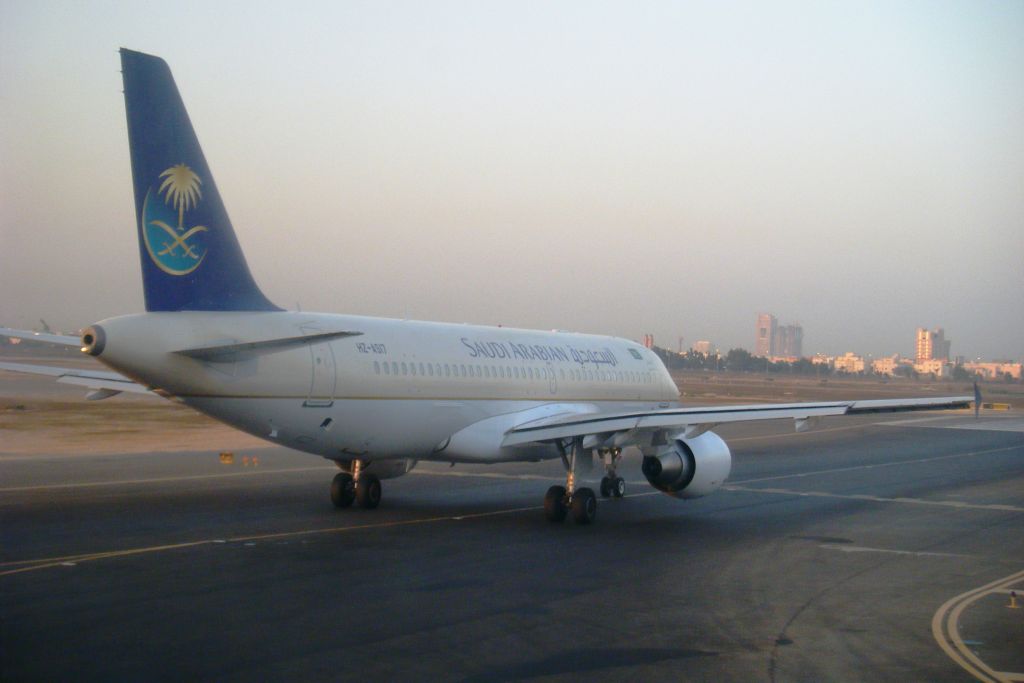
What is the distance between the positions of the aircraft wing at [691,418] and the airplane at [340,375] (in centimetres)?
3

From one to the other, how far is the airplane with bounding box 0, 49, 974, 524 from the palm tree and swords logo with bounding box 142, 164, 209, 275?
0.06 ft

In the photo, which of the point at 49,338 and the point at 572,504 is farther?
the point at 572,504

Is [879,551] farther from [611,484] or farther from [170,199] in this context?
[170,199]

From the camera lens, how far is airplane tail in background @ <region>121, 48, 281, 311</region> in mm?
15672

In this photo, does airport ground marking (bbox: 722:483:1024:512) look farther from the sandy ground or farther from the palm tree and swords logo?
the sandy ground

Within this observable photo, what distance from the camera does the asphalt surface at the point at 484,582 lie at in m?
9.95

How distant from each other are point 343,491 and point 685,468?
6284mm

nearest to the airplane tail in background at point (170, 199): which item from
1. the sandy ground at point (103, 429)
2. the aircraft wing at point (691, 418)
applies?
the aircraft wing at point (691, 418)

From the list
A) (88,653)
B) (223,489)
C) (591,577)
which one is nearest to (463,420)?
(223,489)

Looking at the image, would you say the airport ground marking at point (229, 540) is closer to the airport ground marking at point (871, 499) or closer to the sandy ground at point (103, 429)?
the airport ground marking at point (871, 499)

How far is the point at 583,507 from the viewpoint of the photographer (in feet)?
63.9

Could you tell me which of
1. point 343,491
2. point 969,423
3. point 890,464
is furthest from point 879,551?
point 969,423

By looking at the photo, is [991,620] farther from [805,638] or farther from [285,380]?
[285,380]

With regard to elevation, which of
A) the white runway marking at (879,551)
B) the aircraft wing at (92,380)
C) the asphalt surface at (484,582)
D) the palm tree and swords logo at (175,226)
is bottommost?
the white runway marking at (879,551)
